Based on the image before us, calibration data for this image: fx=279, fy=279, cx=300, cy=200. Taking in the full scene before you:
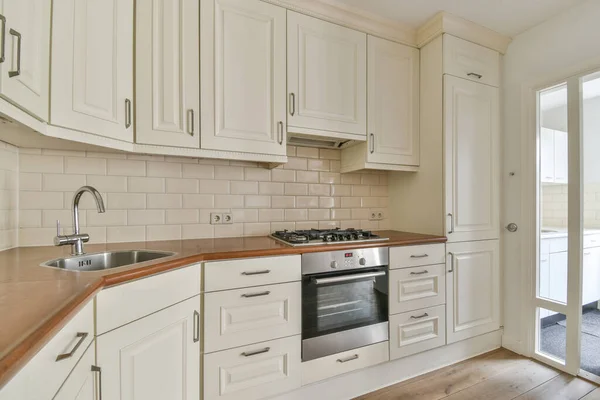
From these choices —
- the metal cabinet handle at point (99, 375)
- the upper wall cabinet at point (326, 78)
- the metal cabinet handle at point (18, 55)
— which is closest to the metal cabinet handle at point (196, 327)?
the metal cabinet handle at point (99, 375)

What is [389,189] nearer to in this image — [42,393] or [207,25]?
[207,25]

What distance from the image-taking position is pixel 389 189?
8.45ft

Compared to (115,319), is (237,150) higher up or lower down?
higher up

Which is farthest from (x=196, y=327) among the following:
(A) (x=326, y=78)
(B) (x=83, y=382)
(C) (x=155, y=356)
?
(A) (x=326, y=78)

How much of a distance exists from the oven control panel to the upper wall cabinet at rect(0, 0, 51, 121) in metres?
1.33

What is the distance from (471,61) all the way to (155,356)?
9.13ft

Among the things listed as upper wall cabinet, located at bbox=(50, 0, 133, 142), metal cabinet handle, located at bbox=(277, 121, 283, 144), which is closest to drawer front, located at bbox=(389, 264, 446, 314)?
metal cabinet handle, located at bbox=(277, 121, 283, 144)

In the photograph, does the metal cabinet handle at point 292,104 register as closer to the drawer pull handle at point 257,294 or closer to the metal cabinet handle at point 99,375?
the drawer pull handle at point 257,294

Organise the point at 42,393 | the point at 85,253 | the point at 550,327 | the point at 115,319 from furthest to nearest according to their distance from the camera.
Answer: the point at 550,327 < the point at 85,253 < the point at 115,319 < the point at 42,393

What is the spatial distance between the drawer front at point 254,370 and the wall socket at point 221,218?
84 centimetres

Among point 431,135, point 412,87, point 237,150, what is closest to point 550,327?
point 431,135

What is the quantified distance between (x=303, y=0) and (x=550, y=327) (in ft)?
11.3

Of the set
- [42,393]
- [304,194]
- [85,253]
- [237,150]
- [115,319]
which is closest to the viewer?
[42,393]

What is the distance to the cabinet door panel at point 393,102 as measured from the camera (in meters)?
2.11
